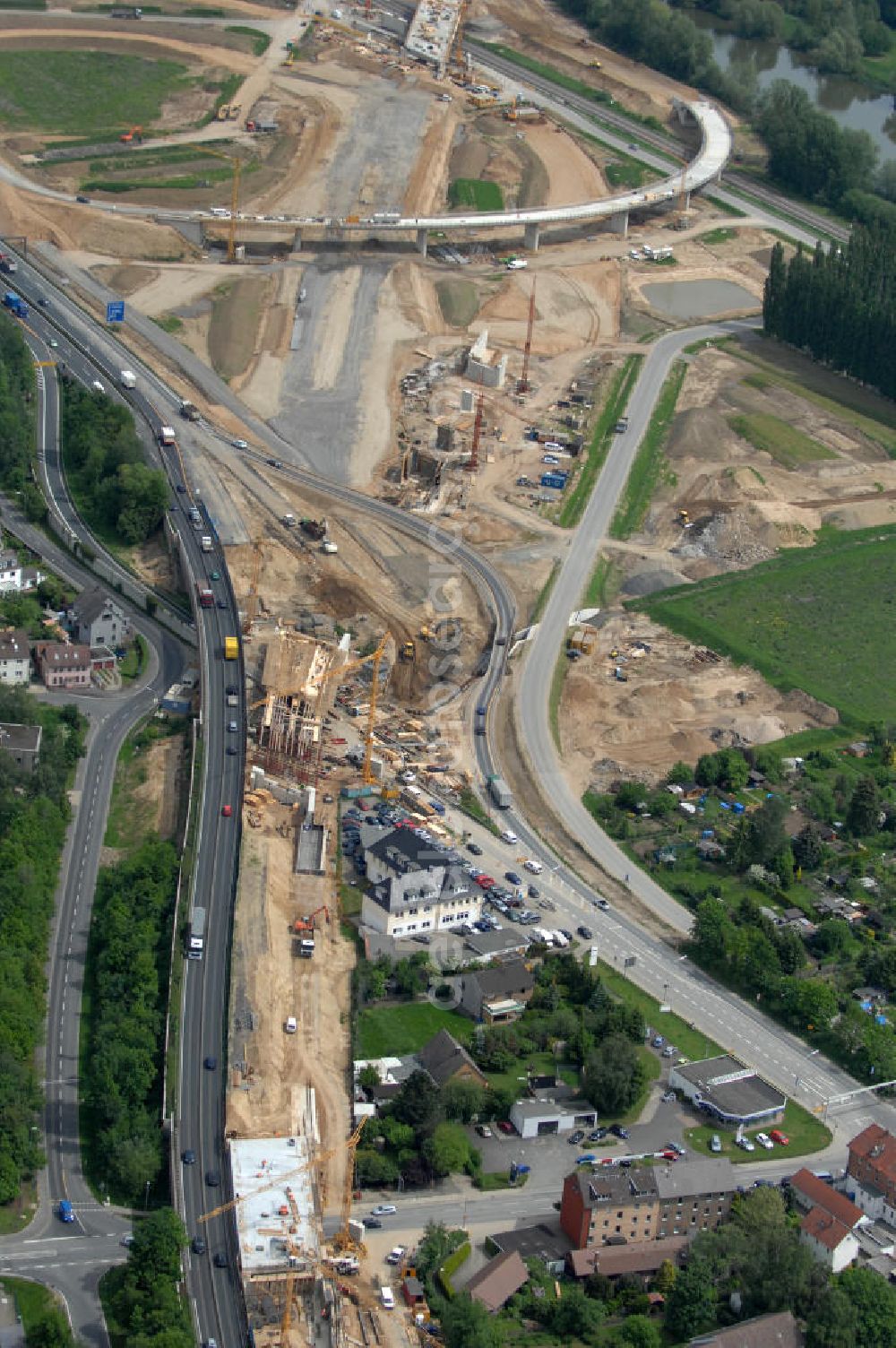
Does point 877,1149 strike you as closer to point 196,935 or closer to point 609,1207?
point 609,1207

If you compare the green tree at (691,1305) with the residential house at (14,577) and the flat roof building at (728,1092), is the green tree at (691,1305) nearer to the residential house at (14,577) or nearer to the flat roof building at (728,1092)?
the flat roof building at (728,1092)

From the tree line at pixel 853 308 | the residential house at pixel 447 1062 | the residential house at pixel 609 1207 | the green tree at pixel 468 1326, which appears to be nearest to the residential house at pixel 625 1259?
the residential house at pixel 609 1207

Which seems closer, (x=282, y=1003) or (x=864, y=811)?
(x=282, y=1003)

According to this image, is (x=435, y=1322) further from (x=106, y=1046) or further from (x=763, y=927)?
(x=763, y=927)

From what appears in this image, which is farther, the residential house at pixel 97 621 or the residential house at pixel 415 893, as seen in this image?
the residential house at pixel 97 621

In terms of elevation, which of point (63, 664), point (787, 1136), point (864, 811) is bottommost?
point (63, 664)

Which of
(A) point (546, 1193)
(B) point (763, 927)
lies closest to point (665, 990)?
(B) point (763, 927)

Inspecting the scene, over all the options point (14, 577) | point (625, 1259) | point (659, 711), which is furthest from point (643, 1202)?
point (14, 577)

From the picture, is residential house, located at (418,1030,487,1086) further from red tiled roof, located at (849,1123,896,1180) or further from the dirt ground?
red tiled roof, located at (849,1123,896,1180)
